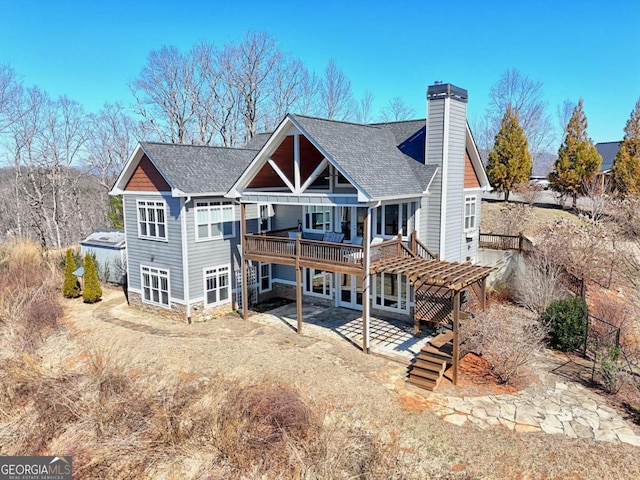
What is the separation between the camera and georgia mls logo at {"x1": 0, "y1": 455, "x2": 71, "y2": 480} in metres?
8.74

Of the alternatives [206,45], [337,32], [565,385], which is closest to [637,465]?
[565,385]

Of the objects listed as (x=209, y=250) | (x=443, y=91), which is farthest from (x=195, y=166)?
(x=443, y=91)

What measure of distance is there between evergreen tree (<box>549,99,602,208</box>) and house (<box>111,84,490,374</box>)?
17.0 meters

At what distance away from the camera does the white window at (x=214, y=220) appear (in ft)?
57.3

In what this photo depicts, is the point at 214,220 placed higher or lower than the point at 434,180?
lower

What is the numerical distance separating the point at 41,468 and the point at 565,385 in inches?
486

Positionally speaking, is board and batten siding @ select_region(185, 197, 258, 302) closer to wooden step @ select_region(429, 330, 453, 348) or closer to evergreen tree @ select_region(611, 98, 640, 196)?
wooden step @ select_region(429, 330, 453, 348)

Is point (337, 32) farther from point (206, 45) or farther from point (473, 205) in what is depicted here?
point (473, 205)

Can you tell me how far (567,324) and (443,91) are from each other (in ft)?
29.5

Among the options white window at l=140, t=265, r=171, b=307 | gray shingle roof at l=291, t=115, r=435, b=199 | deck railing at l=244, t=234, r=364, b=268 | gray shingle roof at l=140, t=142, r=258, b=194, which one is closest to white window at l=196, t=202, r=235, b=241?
gray shingle roof at l=140, t=142, r=258, b=194

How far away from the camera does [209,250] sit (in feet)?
58.4

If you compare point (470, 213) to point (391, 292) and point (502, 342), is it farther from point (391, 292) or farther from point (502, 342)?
point (502, 342)

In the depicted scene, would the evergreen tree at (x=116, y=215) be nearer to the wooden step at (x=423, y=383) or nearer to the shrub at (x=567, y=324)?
the wooden step at (x=423, y=383)

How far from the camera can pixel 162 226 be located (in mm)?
17906
